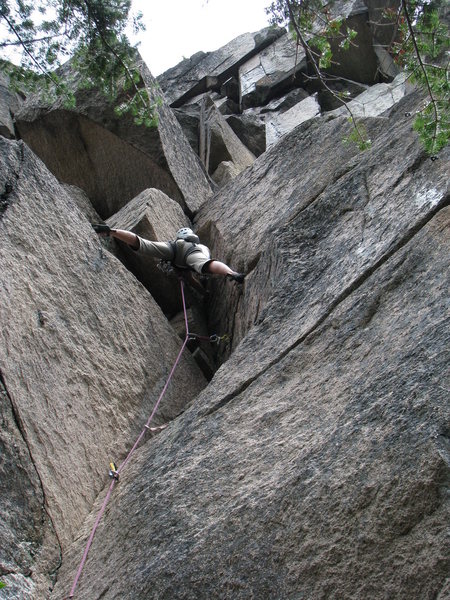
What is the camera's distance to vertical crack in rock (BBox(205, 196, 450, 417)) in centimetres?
485

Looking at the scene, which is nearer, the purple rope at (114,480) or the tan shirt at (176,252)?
the purple rope at (114,480)

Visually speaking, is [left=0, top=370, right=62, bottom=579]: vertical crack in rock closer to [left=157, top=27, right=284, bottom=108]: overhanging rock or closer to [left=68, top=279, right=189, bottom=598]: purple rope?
[left=68, top=279, right=189, bottom=598]: purple rope

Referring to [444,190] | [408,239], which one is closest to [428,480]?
[408,239]

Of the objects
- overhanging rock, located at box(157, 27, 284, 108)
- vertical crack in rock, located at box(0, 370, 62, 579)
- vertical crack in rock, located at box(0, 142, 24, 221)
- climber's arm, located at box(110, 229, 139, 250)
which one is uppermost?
overhanging rock, located at box(157, 27, 284, 108)

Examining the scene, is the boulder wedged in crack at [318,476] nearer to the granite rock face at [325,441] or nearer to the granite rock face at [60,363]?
the granite rock face at [325,441]

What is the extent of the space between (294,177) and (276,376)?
367 centimetres

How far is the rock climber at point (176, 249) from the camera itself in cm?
762

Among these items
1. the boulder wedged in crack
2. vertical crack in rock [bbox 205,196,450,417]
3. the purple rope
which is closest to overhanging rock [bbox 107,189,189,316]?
the purple rope

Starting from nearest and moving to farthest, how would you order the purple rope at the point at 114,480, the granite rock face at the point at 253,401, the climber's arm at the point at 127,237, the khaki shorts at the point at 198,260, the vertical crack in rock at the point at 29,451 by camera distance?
the granite rock face at the point at 253,401 < the purple rope at the point at 114,480 < the vertical crack in rock at the point at 29,451 < the khaki shorts at the point at 198,260 < the climber's arm at the point at 127,237

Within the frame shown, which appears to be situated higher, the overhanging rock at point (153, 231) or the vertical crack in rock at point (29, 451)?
the overhanging rock at point (153, 231)

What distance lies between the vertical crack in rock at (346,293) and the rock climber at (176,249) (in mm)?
2685

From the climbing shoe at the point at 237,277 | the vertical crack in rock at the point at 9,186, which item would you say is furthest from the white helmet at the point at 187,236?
the vertical crack in rock at the point at 9,186

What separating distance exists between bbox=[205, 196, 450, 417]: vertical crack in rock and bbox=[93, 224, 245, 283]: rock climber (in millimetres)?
2685

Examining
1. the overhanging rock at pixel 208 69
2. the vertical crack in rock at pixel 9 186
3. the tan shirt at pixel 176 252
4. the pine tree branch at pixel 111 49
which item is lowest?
the tan shirt at pixel 176 252
